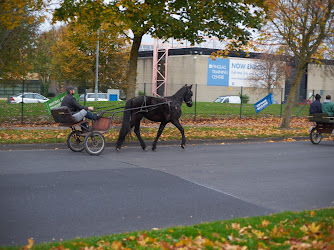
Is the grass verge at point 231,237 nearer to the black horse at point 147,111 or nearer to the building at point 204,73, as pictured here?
the black horse at point 147,111

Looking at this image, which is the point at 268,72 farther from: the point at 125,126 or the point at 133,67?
the point at 125,126

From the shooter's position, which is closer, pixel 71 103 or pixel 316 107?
pixel 71 103

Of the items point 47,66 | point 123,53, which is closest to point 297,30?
point 123,53

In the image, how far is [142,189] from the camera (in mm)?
8594

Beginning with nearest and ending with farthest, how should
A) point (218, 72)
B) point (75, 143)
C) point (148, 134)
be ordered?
point (75, 143) → point (148, 134) → point (218, 72)

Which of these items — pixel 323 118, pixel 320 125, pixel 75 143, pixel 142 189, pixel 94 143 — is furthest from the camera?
pixel 320 125

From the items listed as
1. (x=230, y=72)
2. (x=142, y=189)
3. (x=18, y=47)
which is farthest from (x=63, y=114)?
(x=230, y=72)

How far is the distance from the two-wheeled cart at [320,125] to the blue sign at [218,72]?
39202 mm

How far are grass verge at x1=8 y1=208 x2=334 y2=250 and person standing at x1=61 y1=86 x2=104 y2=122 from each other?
7.55 metres

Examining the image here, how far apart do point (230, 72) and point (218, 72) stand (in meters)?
2.13

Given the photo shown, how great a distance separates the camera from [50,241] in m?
5.51

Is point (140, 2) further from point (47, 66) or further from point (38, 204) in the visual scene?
point (47, 66)

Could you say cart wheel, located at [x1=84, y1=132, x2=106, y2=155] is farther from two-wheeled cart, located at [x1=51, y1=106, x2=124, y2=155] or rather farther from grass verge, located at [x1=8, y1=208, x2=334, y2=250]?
grass verge, located at [x1=8, y1=208, x2=334, y2=250]

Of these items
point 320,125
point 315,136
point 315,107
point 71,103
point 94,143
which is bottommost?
point 94,143
